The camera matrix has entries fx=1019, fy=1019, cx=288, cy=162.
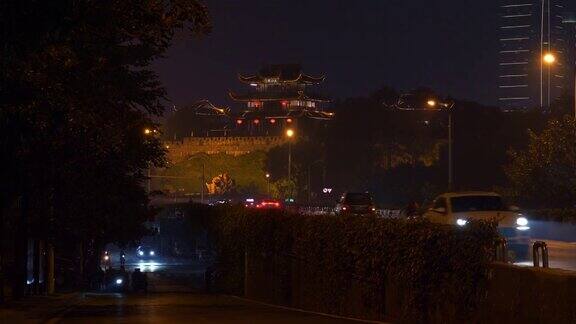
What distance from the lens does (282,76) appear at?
169875 millimetres

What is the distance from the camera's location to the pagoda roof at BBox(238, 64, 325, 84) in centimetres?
16862

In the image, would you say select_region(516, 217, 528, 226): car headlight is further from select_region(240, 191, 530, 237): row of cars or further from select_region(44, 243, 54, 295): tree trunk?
select_region(44, 243, 54, 295): tree trunk

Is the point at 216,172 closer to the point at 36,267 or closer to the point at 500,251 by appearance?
the point at 36,267

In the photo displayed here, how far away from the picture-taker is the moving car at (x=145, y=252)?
3789 inches

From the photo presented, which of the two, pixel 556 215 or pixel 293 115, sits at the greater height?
pixel 293 115

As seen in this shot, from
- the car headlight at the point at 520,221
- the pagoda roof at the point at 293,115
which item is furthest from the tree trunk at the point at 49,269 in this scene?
the pagoda roof at the point at 293,115

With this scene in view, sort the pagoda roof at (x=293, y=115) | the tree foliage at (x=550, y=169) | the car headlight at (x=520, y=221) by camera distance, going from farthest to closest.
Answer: the pagoda roof at (x=293, y=115), the tree foliage at (x=550, y=169), the car headlight at (x=520, y=221)

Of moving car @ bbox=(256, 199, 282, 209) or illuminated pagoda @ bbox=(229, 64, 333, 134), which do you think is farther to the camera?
illuminated pagoda @ bbox=(229, 64, 333, 134)

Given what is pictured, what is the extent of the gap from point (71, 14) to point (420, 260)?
26.3ft

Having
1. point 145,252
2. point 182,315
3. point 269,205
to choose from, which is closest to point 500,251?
point 182,315

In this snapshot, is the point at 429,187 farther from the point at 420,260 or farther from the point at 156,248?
the point at 420,260

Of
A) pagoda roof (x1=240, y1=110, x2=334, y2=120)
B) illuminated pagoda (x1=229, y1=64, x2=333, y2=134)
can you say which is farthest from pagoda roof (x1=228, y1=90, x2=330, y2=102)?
pagoda roof (x1=240, y1=110, x2=334, y2=120)

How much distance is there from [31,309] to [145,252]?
7522 centimetres

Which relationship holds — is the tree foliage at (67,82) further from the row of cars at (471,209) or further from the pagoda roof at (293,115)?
the pagoda roof at (293,115)
